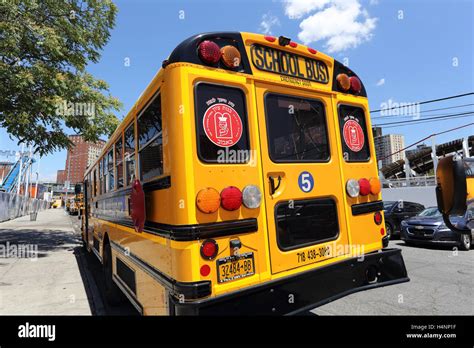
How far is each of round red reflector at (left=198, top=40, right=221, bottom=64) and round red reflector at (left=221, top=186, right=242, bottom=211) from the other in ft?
3.79

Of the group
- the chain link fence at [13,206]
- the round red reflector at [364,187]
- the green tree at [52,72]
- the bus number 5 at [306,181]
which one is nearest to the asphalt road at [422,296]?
the round red reflector at [364,187]

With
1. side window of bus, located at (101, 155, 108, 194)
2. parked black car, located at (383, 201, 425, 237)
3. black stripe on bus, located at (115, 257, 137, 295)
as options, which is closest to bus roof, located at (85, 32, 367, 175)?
black stripe on bus, located at (115, 257, 137, 295)

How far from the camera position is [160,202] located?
3.01 m

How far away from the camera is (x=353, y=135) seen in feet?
13.2

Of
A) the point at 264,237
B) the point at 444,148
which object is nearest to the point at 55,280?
the point at 264,237

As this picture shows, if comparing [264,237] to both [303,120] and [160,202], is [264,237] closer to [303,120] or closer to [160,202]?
[160,202]

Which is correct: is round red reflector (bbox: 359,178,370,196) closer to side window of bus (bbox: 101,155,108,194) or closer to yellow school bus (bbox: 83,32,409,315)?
yellow school bus (bbox: 83,32,409,315)

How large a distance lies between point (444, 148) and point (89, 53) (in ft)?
116

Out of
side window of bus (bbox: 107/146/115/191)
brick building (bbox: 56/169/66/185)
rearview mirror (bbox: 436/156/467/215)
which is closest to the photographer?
rearview mirror (bbox: 436/156/467/215)

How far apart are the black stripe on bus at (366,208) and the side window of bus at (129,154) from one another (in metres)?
2.64

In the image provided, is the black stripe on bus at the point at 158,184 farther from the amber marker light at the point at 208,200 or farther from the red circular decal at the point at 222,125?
the red circular decal at the point at 222,125

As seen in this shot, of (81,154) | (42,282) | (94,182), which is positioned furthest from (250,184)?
(81,154)

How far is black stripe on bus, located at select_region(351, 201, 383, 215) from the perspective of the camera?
3.78 m

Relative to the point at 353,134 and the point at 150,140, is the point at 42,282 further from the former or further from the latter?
the point at 353,134
